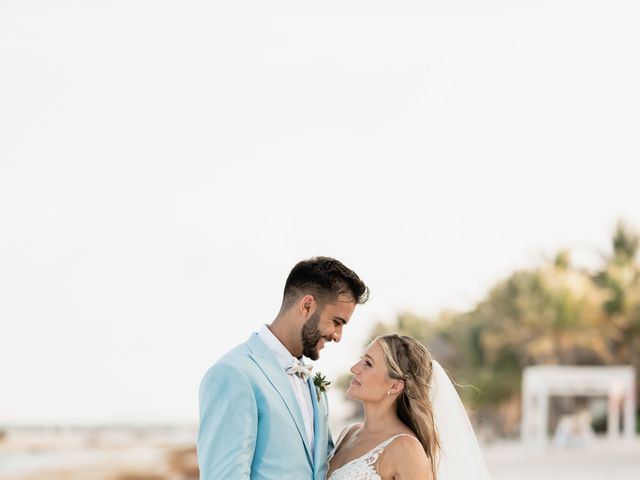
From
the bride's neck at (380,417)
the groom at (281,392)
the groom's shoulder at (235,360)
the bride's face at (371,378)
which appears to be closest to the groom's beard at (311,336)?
the groom at (281,392)

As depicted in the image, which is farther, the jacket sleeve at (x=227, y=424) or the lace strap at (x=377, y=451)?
the lace strap at (x=377, y=451)

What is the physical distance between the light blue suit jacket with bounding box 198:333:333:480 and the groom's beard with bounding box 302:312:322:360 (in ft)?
0.45

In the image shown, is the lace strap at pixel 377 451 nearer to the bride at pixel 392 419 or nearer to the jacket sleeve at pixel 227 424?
the bride at pixel 392 419

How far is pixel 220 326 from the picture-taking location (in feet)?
243

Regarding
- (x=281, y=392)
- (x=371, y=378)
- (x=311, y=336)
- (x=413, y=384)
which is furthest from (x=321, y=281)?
(x=413, y=384)

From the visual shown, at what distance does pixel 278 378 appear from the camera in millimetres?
4414

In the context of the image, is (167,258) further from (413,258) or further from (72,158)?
(413,258)

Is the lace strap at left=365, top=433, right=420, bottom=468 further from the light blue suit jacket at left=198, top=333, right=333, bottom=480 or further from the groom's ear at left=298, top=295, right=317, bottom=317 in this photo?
the groom's ear at left=298, top=295, right=317, bottom=317

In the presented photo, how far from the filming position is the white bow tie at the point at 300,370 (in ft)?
14.8

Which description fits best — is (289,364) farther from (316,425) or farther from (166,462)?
(166,462)

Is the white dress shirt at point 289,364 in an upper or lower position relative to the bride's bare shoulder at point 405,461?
upper

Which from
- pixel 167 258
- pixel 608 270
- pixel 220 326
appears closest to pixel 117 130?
pixel 167 258

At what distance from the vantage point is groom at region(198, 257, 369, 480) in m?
4.18

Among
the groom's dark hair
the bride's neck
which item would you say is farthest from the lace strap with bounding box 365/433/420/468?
the groom's dark hair
